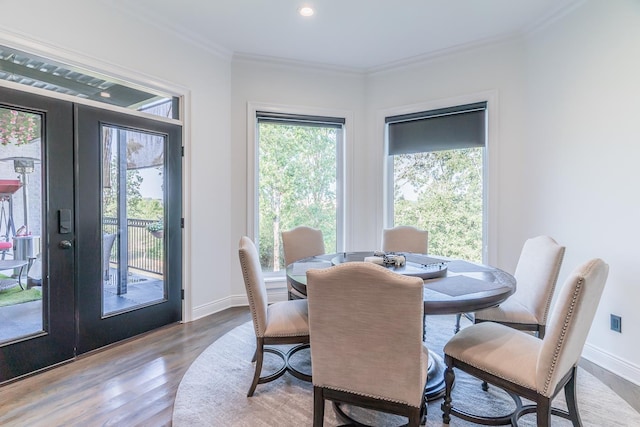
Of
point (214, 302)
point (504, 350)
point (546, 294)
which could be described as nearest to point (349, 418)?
point (504, 350)

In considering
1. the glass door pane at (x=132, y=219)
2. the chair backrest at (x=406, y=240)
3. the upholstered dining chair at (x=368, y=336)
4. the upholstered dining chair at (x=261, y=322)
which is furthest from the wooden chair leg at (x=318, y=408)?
the glass door pane at (x=132, y=219)

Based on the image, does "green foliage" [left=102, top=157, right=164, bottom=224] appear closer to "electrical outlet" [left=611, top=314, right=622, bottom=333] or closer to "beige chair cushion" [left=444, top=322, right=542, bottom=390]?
"beige chair cushion" [left=444, top=322, right=542, bottom=390]

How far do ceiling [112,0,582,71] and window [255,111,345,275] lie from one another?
78cm

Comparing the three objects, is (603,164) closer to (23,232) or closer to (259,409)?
(259,409)

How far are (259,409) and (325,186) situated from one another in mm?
2766

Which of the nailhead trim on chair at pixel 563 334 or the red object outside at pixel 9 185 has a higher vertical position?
the red object outside at pixel 9 185

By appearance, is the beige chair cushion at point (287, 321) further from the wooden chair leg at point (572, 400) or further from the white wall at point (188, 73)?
the white wall at point (188, 73)

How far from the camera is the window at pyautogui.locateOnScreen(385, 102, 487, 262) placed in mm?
3590

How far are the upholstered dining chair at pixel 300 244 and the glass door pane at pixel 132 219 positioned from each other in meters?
1.20

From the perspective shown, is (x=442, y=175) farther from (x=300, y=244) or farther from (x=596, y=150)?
(x=300, y=244)

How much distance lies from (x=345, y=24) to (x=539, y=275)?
2.64m

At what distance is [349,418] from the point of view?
1.81 meters

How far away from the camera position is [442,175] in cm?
381

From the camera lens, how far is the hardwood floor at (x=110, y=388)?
6.06 feet
